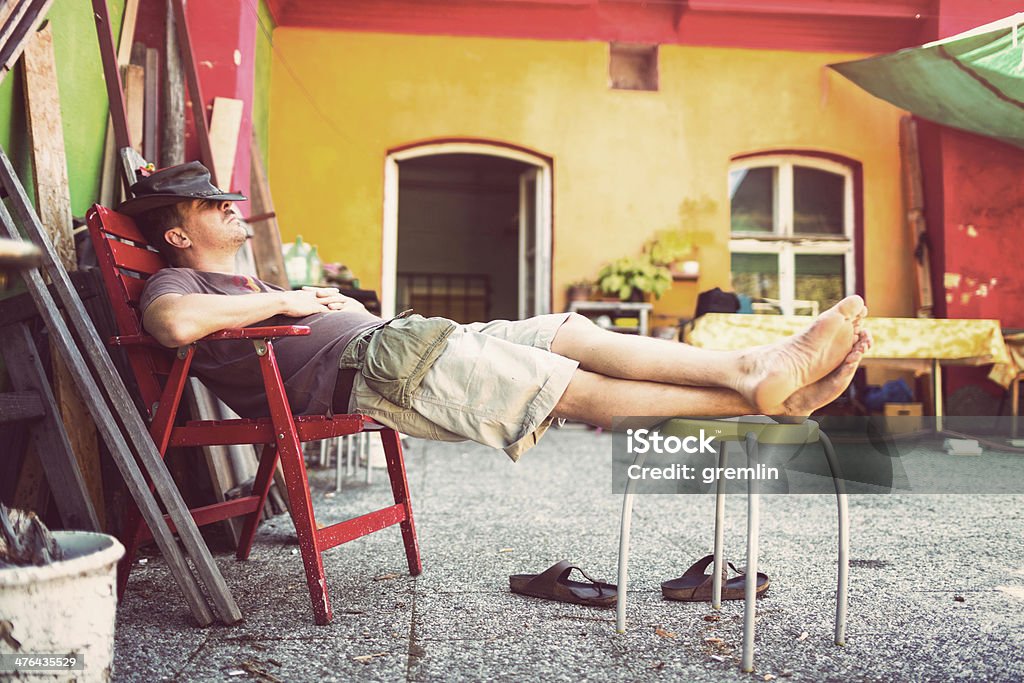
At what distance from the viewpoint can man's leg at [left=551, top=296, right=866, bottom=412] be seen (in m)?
1.60

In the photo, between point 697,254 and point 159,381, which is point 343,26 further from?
point 159,381

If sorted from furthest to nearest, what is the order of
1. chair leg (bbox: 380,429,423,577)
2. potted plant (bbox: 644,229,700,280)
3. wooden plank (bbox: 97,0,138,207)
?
1. potted plant (bbox: 644,229,700,280)
2. wooden plank (bbox: 97,0,138,207)
3. chair leg (bbox: 380,429,423,577)

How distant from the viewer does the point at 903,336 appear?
469cm

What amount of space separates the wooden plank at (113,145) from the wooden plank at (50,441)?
1106mm

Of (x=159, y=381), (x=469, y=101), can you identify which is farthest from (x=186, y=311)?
(x=469, y=101)

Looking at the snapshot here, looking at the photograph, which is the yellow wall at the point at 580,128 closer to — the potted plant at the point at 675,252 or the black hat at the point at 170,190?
the potted plant at the point at 675,252

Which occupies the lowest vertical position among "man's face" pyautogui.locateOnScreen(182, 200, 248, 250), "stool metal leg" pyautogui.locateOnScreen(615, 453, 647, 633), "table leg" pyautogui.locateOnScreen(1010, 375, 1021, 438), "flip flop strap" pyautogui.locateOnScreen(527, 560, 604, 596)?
"flip flop strap" pyautogui.locateOnScreen(527, 560, 604, 596)

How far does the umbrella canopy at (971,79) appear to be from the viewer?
2.31 meters

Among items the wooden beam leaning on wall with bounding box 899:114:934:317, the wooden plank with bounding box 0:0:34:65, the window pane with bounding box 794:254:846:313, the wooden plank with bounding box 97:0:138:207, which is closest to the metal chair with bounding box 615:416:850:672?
the wooden plank with bounding box 0:0:34:65

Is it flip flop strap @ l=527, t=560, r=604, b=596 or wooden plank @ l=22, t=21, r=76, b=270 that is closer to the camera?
flip flop strap @ l=527, t=560, r=604, b=596

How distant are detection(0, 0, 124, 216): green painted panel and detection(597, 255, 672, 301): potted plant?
13.8 ft

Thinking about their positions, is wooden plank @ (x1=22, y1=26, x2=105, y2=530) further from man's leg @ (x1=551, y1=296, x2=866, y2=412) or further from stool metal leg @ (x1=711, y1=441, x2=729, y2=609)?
stool metal leg @ (x1=711, y1=441, x2=729, y2=609)

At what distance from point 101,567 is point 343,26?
6.29m

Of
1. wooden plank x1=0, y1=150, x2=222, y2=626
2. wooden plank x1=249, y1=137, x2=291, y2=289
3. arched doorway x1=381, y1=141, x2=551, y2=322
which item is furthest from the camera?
arched doorway x1=381, y1=141, x2=551, y2=322
